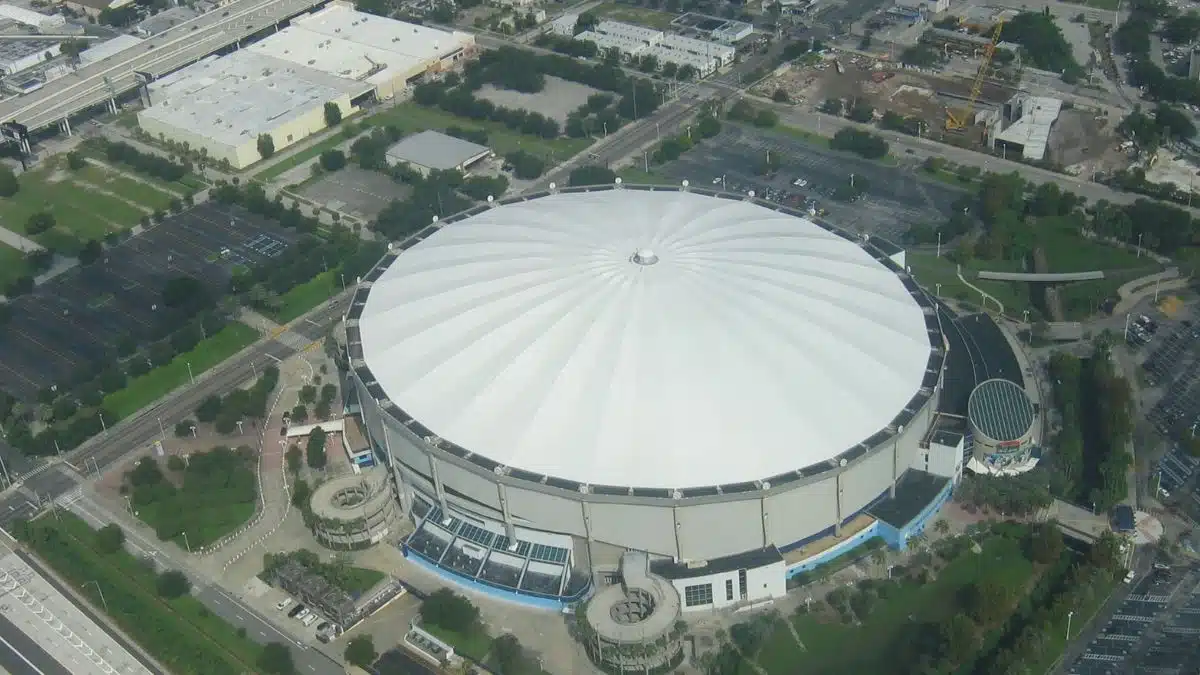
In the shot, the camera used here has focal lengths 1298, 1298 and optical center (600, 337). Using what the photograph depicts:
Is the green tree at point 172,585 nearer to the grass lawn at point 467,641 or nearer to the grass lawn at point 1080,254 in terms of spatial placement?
the grass lawn at point 467,641

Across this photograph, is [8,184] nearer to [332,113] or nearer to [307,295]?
[332,113]

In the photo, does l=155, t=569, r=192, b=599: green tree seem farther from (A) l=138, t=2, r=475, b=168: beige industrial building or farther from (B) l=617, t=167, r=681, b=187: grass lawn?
(A) l=138, t=2, r=475, b=168: beige industrial building

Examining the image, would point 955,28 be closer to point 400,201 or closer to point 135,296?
point 400,201

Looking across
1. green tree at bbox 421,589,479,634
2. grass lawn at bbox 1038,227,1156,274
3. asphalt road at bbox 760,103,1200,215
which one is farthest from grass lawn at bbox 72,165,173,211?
grass lawn at bbox 1038,227,1156,274

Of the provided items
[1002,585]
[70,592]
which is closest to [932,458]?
[1002,585]

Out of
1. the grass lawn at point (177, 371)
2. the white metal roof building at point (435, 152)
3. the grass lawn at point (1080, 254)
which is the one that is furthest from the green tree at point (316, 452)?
the grass lawn at point (1080, 254)

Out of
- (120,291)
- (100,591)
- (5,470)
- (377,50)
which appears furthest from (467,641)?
(377,50)
